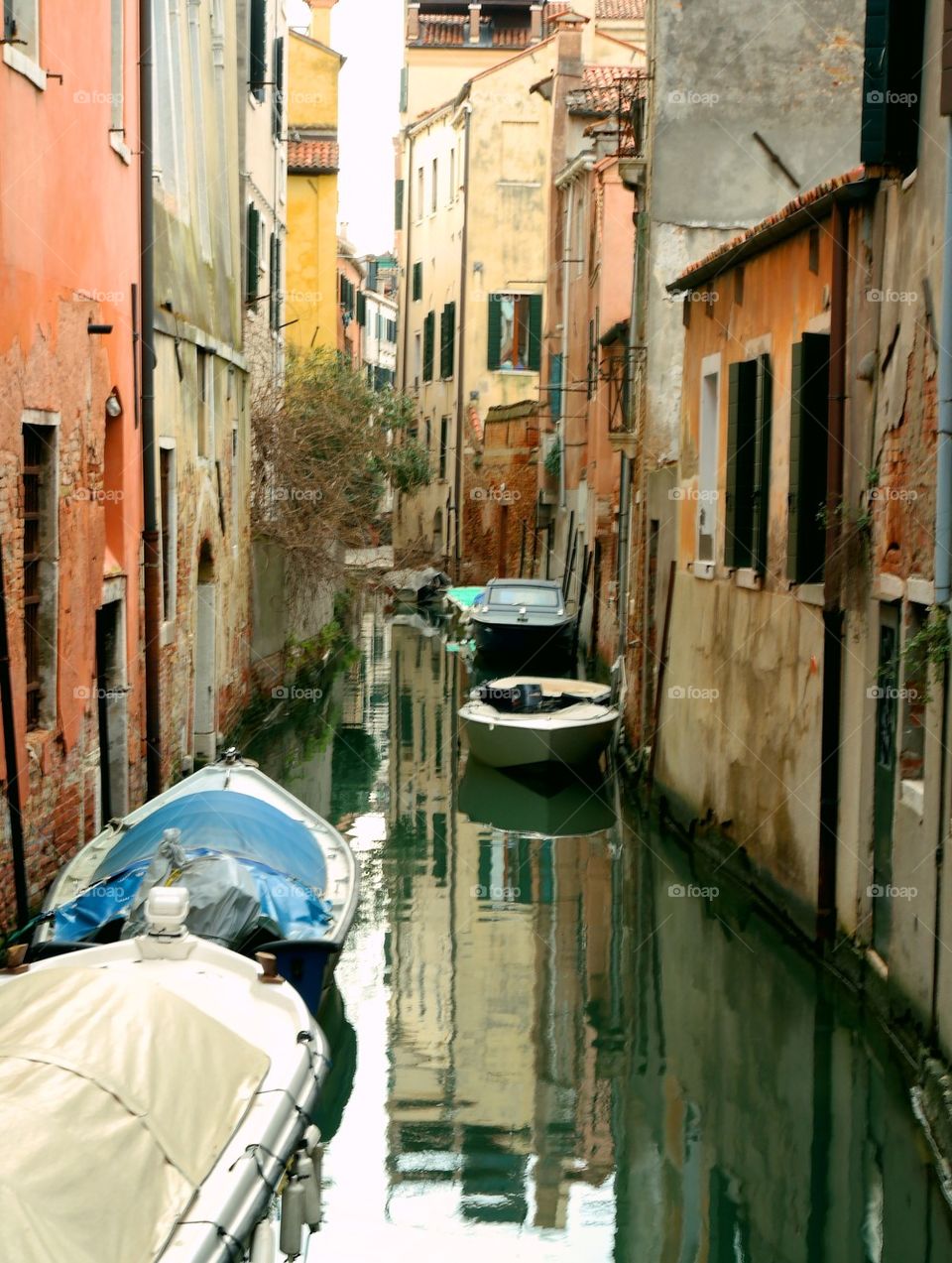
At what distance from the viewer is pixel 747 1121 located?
8.27m

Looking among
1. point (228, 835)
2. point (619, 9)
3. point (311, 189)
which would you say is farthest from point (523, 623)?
point (228, 835)

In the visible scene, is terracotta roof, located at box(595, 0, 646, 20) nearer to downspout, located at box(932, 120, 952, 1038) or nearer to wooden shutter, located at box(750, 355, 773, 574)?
wooden shutter, located at box(750, 355, 773, 574)

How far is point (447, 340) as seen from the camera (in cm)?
3931

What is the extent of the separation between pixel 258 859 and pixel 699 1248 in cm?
344

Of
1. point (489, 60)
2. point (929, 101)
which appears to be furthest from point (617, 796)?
point (489, 60)

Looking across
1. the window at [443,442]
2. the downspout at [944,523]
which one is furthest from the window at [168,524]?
the window at [443,442]

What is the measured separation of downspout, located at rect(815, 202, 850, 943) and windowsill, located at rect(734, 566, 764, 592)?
6.07 feet

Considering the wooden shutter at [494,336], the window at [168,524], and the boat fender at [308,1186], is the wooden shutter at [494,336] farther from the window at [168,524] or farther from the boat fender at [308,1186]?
the boat fender at [308,1186]

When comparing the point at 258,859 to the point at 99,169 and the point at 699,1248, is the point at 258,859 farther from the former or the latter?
the point at 99,169

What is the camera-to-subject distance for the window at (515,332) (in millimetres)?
37250

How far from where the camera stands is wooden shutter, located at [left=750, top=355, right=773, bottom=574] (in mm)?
12062

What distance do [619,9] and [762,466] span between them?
78.0 feet

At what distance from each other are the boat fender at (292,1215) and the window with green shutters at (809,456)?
5.76 m

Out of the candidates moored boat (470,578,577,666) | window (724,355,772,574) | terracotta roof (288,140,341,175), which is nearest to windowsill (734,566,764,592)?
window (724,355,772,574)
